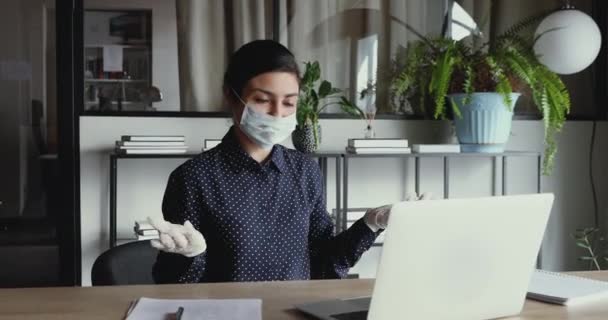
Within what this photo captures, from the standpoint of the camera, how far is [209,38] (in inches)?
128

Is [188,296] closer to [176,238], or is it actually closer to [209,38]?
[176,238]

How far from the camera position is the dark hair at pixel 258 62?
1695 millimetres

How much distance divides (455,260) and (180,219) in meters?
0.75

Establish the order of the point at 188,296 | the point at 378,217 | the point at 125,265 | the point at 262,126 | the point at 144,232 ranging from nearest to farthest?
the point at 188,296 → the point at 378,217 → the point at 125,265 → the point at 262,126 → the point at 144,232

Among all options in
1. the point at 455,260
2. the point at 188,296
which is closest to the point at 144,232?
the point at 188,296

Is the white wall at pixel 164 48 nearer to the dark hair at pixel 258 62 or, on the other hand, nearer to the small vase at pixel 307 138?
the small vase at pixel 307 138

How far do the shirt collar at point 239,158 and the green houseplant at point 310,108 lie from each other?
124cm

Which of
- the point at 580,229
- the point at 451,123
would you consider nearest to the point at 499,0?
the point at 451,123

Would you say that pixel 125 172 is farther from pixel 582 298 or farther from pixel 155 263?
pixel 582 298

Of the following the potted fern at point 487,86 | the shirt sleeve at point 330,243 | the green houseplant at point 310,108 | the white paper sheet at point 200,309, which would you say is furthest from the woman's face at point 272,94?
the potted fern at point 487,86

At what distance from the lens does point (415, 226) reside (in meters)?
1.00

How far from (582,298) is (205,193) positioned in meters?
0.84

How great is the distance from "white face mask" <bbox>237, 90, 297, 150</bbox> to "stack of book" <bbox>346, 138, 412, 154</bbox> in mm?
1346

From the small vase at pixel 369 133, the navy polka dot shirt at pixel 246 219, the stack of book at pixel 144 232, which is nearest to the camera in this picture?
the navy polka dot shirt at pixel 246 219
